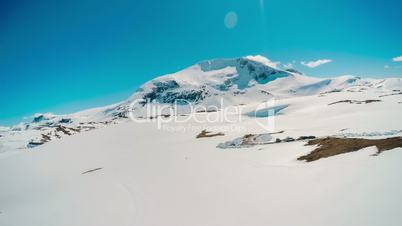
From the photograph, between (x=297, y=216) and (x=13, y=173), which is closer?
(x=297, y=216)

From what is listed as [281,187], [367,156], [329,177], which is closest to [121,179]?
[281,187]

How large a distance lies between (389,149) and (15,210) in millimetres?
28214

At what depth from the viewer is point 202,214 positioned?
41.7 feet

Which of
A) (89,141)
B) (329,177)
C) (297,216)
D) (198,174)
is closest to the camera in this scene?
(297,216)

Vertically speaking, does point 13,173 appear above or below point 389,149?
below

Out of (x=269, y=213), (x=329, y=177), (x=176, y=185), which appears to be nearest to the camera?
(x=269, y=213)

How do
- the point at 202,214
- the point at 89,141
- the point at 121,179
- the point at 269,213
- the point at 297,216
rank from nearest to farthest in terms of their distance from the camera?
the point at 297,216
the point at 269,213
the point at 202,214
the point at 121,179
the point at 89,141

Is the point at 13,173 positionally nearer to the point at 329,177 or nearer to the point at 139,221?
the point at 139,221

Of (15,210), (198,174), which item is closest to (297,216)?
(198,174)

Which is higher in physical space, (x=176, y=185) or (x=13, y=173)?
(x=176, y=185)

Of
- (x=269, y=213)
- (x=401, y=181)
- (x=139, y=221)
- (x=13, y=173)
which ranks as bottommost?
(x=13, y=173)

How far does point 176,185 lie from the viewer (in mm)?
19094

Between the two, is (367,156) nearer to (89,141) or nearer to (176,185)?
(176,185)

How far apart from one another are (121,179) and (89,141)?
4250cm
